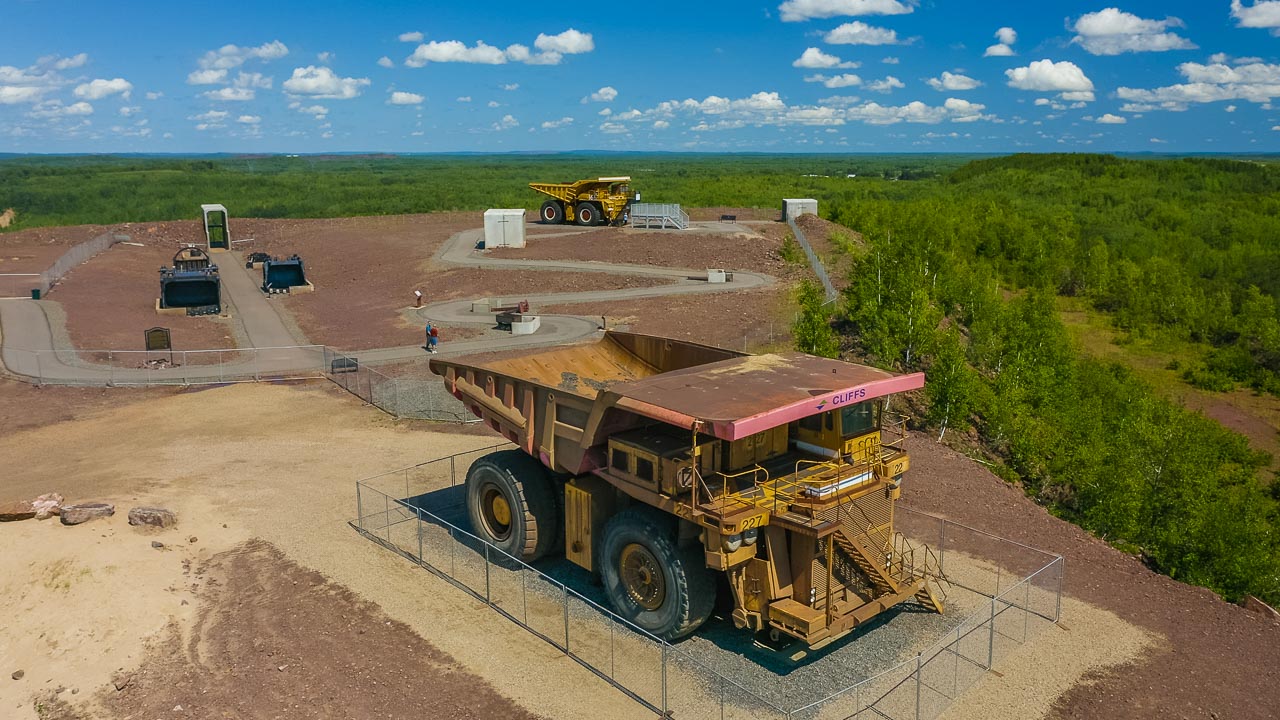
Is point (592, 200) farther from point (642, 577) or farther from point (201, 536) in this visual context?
point (642, 577)

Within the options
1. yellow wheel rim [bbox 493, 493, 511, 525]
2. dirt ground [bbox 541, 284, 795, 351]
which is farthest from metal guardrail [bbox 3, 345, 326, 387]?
yellow wheel rim [bbox 493, 493, 511, 525]

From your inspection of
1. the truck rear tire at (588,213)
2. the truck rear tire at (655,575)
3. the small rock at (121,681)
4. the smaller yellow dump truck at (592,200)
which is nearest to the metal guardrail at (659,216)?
the smaller yellow dump truck at (592,200)

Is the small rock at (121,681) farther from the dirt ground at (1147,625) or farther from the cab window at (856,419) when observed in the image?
the dirt ground at (1147,625)

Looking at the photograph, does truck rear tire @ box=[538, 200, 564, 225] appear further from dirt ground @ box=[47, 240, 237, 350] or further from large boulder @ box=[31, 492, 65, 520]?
large boulder @ box=[31, 492, 65, 520]

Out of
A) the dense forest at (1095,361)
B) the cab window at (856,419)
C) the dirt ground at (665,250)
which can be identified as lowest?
the dense forest at (1095,361)

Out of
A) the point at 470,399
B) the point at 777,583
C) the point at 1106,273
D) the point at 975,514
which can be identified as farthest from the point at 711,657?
the point at 1106,273

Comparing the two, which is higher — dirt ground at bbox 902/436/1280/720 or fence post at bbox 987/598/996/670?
fence post at bbox 987/598/996/670

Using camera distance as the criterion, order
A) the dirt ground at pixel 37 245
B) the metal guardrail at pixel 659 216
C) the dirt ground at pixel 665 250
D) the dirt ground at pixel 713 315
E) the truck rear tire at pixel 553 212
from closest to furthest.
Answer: the dirt ground at pixel 713 315, the dirt ground at pixel 665 250, the dirt ground at pixel 37 245, the metal guardrail at pixel 659 216, the truck rear tire at pixel 553 212
